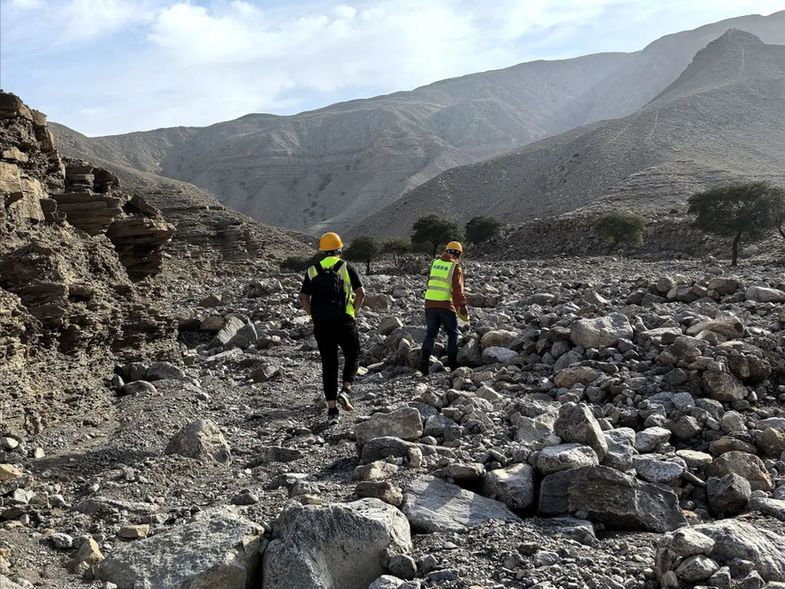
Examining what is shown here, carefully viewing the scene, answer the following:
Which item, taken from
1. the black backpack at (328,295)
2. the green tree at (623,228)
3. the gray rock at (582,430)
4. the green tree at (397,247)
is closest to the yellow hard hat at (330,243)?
the black backpack at (328,295)

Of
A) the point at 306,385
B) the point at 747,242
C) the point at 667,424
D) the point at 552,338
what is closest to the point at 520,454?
the point at 667,424

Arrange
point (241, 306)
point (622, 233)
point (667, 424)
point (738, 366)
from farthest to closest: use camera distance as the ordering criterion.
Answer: point (622, 233) → point (241, 306) → point (738, 366) → point (667, 424)

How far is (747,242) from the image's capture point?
113 feet

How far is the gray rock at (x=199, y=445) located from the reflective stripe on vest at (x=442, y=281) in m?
3.73

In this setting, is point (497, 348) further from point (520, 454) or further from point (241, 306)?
point (241, 306)

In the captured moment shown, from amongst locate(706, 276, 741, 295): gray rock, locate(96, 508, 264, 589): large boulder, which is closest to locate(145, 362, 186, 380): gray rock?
locate(96, 508, 264, 589): large boulder

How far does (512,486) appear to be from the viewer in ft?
14.9

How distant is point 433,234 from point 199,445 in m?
38.9

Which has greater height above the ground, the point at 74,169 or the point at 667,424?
the point at 74,169

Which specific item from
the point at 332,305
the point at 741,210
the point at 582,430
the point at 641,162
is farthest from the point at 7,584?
the point at 641,162

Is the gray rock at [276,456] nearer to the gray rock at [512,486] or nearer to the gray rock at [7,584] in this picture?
the gray rock at [512,486]

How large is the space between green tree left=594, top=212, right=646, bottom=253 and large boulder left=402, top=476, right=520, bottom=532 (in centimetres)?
3639

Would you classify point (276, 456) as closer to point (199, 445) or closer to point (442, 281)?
point (199, 445)

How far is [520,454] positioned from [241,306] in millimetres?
12381
